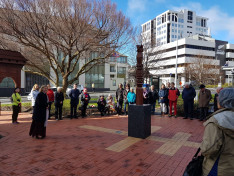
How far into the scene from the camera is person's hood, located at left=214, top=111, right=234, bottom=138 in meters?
1.60

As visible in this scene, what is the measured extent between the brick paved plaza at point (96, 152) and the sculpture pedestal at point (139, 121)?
23cm

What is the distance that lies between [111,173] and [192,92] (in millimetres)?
7050

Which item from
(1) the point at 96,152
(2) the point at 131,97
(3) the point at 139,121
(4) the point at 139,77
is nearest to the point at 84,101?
(2) the point at 131,97

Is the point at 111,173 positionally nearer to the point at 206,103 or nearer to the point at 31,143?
the point at 31,143

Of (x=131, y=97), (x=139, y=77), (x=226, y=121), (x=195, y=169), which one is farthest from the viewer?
(x=131, y=97)

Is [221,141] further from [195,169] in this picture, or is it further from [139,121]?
[139,121]

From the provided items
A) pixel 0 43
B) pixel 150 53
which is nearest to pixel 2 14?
pixel 0 43

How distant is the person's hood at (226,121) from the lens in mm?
1599

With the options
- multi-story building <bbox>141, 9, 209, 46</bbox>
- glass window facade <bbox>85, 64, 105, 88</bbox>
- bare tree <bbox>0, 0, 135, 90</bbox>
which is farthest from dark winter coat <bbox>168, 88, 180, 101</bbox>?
multi-story building <bbox>141, 9, 209, 46</bbox>

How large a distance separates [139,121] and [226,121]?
4.40 m

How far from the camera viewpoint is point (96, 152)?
472 centimetres

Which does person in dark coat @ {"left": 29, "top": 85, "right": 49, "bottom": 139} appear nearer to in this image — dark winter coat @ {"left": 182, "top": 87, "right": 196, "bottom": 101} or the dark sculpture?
the dark sculpture

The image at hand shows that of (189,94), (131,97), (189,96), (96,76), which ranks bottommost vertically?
(131,97)

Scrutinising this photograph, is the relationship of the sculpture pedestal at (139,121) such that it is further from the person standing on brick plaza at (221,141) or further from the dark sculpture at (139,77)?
the person standing on brick plaza at (221,141)
